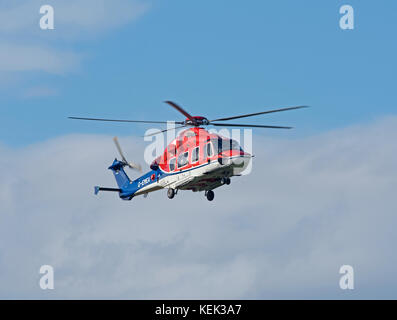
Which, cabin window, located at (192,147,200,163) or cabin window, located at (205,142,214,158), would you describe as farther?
cabin window, located at (192,147,200,163)

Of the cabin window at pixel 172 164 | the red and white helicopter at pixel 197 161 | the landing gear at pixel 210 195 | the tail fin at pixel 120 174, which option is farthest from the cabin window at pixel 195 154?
the tail fin at pixel 120 174

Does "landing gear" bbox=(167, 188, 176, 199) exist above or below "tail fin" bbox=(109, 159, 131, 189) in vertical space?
below

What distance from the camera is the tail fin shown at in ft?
266

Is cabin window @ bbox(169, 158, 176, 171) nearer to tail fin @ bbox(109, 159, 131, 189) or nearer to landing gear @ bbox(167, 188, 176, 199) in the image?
landing gear @ bbox(167, 188, 176, 199)

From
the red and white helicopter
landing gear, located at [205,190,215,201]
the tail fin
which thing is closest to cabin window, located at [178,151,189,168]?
the red and white helicopter

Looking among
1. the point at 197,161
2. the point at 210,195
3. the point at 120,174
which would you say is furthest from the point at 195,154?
the point at 120,174

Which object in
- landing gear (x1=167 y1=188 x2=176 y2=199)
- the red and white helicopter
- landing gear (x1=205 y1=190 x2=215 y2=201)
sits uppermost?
the red and white helicopter

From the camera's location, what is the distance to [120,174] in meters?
82.2

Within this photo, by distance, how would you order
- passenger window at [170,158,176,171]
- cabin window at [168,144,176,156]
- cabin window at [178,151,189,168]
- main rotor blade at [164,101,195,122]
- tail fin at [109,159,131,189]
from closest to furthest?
main rotor blade at [164,101,195,122] → cabin window at [178,151,189,168] → passenger window at [170,158,176,171] → cabin window at [168,144,176,156] → tail fin at [109,159,131,189]

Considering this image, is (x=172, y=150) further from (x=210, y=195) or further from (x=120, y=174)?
(x=120, y=174)

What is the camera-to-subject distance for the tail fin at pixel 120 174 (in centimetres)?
8119

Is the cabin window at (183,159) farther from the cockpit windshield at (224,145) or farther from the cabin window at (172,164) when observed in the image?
the cockpit windshield at (224,145)
